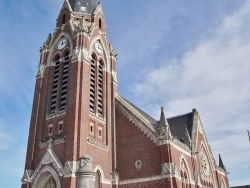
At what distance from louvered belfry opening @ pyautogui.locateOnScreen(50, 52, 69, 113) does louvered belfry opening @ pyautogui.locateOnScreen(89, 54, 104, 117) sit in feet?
7.66

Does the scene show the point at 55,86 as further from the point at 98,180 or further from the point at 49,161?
the point at 98,180

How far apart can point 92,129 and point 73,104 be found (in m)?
2.87

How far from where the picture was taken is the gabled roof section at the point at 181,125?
104ft

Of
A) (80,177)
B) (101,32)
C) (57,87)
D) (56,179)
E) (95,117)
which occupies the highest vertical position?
(101,32)

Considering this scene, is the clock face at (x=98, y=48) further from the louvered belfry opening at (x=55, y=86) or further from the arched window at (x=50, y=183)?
the arched window at (x=50, y=183)

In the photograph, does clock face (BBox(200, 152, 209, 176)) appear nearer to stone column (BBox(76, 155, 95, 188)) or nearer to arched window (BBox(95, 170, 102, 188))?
arched window (BBox(95, 170, 102, 188))

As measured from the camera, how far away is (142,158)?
24422mm

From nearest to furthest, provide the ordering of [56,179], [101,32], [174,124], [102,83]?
[56,179], [102,83], [101,32], [174,124]

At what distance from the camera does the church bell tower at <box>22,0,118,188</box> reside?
22.5 meters

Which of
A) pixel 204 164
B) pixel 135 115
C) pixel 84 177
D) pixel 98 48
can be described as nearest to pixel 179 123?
pixel 204 164

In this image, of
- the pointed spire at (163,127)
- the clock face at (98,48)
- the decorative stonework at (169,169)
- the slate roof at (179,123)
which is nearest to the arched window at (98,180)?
the decorative stonework at (169,169)

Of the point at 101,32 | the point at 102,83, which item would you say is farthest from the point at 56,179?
the point at 101,32

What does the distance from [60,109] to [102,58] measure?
7.32 metres

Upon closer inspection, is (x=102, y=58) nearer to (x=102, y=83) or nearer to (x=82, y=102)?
(x=102, y=83)
